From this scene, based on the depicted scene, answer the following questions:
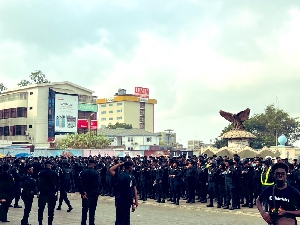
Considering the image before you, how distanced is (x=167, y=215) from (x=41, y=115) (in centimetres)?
6416

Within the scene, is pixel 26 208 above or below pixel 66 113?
below

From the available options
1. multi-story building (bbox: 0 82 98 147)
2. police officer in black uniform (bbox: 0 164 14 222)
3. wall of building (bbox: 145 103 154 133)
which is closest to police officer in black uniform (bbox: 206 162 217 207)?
police officer in black uniform (bbox: 0 164 14 222)

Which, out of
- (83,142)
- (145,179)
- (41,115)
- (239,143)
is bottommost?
(145,179)

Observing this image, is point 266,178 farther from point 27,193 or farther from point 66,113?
point 66,113

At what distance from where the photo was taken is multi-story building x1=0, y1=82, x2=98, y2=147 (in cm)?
7569

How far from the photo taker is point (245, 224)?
1293cm

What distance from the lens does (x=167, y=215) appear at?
14977 millimetres

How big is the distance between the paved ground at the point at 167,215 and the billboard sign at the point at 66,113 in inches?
2345

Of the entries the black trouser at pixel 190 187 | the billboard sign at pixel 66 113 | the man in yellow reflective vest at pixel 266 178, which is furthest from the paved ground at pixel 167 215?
the billboard sign at pixel 66 113

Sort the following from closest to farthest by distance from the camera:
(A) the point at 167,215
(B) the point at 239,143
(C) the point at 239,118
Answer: (A) the point at 167,215 < (B) the point at 239,143 < (C) the point at 239,118

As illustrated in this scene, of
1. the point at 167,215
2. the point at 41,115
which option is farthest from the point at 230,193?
the point at 41,115

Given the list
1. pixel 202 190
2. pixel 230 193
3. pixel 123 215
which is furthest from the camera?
pixel 202 190

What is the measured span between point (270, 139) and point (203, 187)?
6209 cm

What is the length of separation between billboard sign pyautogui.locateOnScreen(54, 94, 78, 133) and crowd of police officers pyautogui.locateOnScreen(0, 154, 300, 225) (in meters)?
56.1
